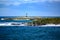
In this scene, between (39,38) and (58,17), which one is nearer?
(58,17)

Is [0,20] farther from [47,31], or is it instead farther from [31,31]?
[47,31]

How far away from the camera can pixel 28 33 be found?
171 inches

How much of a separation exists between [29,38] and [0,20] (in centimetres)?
84

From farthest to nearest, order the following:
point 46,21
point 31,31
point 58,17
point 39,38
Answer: point 31,31 → point 39,38 → point 46,21 → point 58,17

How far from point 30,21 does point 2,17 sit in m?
0.58

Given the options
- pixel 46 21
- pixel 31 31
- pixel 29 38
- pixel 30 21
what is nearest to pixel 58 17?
pixel 46 21

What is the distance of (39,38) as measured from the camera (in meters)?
3.88

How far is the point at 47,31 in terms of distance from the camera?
4.74 m

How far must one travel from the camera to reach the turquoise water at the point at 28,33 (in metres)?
3.86

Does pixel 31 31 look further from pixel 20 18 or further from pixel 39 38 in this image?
pixel 20 18

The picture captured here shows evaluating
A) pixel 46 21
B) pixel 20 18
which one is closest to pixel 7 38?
pixel 20 18

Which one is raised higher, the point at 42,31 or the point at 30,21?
the point at 30,21

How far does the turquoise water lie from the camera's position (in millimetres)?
3863

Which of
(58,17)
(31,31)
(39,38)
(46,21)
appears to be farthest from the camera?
(31,31)
